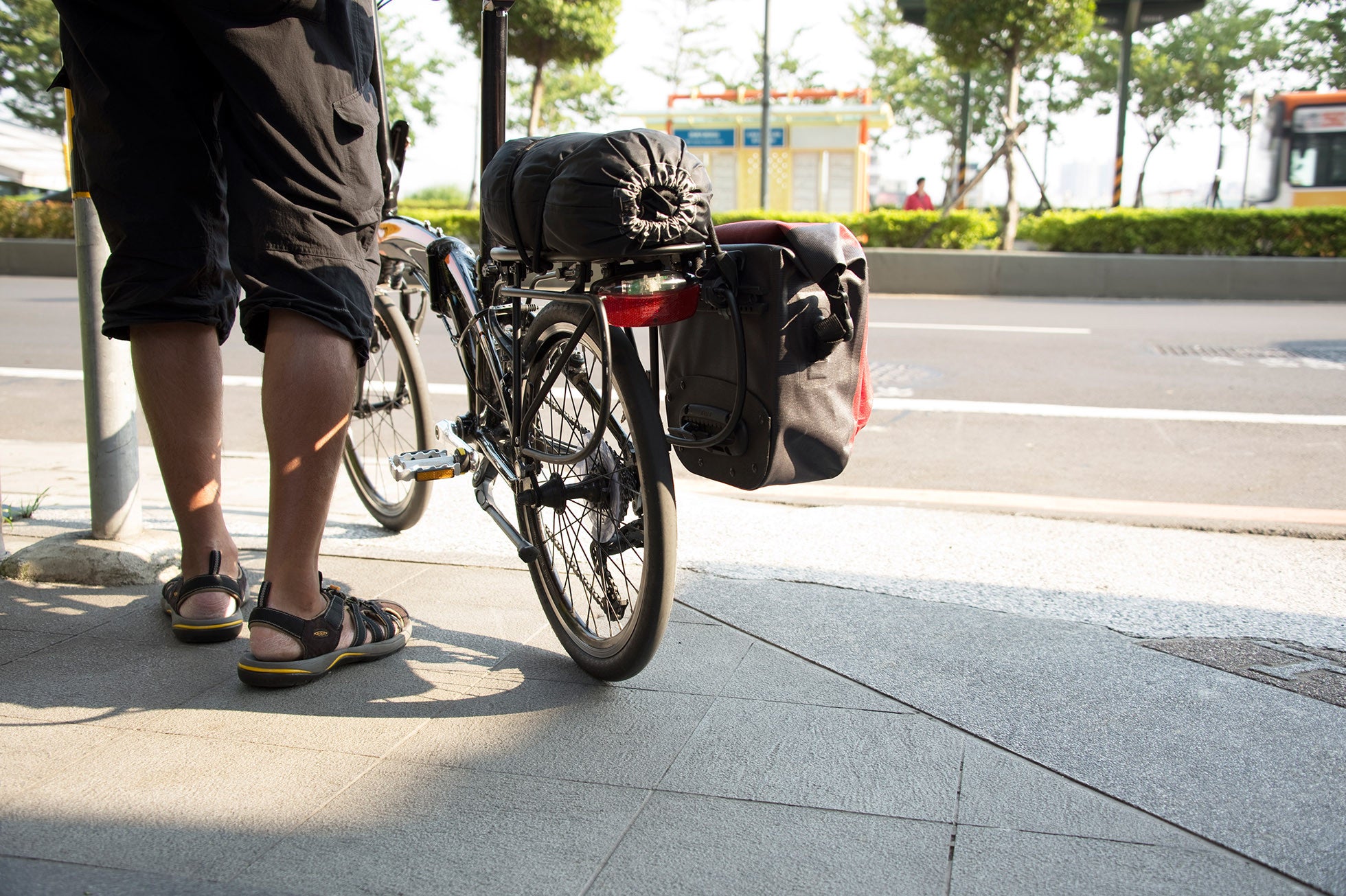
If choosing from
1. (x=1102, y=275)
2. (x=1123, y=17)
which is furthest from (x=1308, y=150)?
(x=1102, y=275)

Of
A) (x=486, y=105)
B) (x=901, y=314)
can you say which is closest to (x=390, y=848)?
(x=486, y=105)

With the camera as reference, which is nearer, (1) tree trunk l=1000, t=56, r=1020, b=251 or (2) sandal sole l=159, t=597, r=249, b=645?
(2) sandal sole l=159, t=597, r=249, b=645

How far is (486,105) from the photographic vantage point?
291 cm

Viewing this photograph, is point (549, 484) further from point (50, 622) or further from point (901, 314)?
point (901, 314)

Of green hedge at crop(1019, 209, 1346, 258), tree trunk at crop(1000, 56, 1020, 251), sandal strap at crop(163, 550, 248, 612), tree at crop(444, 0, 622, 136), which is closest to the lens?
sandal strap at crop(163, 550, 248, 612)

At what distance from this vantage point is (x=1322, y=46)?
31.3 m

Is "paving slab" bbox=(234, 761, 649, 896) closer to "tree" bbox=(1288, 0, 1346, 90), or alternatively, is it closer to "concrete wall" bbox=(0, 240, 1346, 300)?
"concrete wall" bbox=(0, 240, 1346, 300)

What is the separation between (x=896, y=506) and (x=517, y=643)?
192 centimetres

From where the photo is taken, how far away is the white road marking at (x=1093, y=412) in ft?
18.5

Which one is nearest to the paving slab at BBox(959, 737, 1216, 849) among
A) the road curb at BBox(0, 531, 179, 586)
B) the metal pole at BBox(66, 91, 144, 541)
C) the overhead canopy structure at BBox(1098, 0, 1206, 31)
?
the road curb at BBox(0, 531, 179, 586)

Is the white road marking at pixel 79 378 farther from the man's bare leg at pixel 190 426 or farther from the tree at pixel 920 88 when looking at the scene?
the tree at pixel 920 88

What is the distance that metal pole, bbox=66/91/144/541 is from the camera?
2.83 metres

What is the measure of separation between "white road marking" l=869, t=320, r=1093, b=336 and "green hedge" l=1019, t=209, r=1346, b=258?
5452 millimetres

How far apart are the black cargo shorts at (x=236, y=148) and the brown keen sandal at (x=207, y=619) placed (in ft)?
1.92
